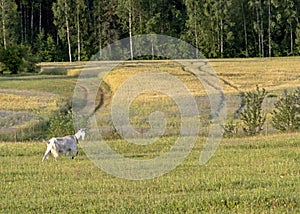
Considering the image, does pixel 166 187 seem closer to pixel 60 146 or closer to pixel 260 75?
pixel 60 146

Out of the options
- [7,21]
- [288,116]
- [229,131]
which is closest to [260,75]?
[288,116]

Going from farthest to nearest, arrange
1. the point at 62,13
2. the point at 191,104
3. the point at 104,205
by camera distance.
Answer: the point at 62,13 → the point at 191,104 → the point at 104,205

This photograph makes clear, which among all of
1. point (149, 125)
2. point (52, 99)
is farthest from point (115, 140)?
point (52, 99)

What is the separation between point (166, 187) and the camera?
14508mm

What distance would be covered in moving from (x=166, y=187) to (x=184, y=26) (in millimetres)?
99255

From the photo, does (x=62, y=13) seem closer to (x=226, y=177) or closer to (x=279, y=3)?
(x=279, y=3)

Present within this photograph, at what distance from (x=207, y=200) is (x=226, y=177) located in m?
3.18

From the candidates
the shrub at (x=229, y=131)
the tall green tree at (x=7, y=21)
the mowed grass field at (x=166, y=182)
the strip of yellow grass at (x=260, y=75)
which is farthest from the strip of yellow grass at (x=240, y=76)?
the tall green tree at (x=7, y=21)

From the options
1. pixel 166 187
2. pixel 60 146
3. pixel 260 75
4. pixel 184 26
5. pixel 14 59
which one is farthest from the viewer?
pixel 184 26

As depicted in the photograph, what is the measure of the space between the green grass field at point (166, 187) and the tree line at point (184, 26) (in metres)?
84.9

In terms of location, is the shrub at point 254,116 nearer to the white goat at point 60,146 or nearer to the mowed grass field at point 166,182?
the mowed grass field at point 166,182

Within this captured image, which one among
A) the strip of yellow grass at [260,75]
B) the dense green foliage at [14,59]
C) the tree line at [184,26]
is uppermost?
the tree line at [184,26]

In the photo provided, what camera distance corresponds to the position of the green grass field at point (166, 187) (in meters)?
12.2

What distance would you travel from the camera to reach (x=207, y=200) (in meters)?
12.5
